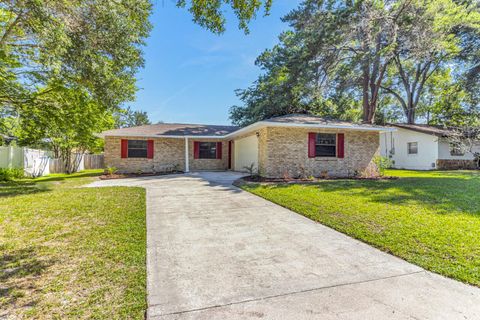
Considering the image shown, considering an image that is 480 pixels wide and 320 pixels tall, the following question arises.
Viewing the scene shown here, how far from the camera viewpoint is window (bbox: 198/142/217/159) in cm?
1700

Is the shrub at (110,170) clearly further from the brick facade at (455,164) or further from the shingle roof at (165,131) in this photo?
the brick facade at (455,164)

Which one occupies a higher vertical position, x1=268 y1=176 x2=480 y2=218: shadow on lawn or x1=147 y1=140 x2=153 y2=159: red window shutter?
x1=147 y1=140 x2=153 y2=159: red window shutter

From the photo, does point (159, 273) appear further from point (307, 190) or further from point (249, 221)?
point (307, 190)

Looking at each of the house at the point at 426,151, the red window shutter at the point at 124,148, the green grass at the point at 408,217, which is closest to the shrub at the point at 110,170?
the red window shutter at the point at 124,148

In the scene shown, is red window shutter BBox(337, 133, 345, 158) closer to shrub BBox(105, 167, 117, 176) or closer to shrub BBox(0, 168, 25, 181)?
shrub BBox(105, 167, 117, 176)

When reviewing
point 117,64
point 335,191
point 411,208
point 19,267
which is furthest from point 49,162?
point 411,208

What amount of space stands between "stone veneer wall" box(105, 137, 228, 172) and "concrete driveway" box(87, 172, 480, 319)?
38.2ft

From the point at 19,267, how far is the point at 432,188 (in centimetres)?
1079

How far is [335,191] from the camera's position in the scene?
808 cm

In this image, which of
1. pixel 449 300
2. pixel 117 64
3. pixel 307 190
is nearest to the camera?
pixel 449 300

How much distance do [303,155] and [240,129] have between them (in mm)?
3937

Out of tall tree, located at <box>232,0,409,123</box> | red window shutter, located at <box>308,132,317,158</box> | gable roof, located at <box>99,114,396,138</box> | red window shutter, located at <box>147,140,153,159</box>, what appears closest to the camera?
gable roof, located at <box>99,114,396,138</box>

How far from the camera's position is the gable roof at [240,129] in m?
11.4

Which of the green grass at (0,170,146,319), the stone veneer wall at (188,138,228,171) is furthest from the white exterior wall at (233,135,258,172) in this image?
the green grass at (0,170,146,319)
